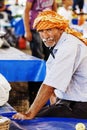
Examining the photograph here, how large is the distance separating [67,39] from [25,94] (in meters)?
1.53

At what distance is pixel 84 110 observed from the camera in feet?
6.91

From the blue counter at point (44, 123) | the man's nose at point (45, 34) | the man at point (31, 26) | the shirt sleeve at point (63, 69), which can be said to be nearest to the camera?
the blue counter at point (44, 123)

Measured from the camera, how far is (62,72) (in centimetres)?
199

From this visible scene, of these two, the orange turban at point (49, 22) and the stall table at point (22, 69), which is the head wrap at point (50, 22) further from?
the stall table at point (22, 69)

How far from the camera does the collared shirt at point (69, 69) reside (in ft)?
6.54

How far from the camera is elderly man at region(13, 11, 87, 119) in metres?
1.99

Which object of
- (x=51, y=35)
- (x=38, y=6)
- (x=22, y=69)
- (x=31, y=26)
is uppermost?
(x=51, y=35)

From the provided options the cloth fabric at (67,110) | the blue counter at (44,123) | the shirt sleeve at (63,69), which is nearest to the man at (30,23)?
the cloth fabric at (67,110)

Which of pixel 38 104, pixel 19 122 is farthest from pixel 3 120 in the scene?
pixel 38 104

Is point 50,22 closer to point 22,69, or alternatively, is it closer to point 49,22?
point 49,22

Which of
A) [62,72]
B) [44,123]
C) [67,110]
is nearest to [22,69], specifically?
Result: [67,110]

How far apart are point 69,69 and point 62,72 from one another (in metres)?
0.04

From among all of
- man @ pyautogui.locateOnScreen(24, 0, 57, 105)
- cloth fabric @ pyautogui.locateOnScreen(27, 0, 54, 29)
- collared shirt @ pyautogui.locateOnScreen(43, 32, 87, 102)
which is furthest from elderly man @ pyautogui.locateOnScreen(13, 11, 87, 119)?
cloth fabric @ pyautogui.locateOnScreen(27, 0, 54, 29)

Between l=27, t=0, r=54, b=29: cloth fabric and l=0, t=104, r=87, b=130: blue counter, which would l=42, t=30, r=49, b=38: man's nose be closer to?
l=0, t=104, r=87, b=130: blue counter
